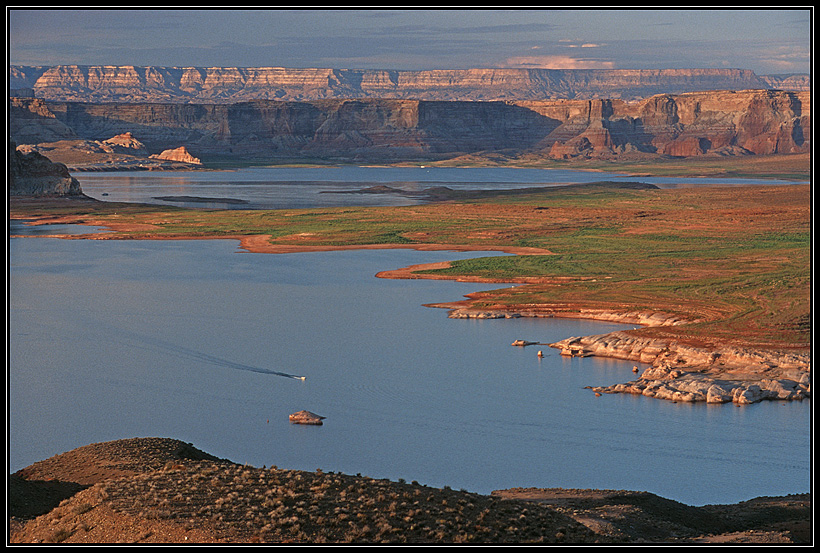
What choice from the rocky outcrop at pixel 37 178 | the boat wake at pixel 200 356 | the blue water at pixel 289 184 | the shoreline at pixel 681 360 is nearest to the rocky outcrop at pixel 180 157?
the blue water at pixel 289 184

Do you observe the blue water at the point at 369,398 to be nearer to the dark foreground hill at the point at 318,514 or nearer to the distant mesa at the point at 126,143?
the dark foreground hill at the point at 318,514

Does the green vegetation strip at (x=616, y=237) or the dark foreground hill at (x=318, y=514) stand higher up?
the dark foreground hill at (x=318, y=514)

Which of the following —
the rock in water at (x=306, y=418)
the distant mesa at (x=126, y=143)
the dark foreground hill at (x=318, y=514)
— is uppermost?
the dark foreground hill at (x=318, y=514)

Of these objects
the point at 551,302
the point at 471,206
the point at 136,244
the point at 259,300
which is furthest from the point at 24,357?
the point at 471,206

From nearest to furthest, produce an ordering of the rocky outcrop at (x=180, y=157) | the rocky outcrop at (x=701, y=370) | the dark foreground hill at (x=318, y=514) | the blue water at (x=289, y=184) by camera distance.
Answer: the dark foreground hill at (x=318, y=514) < the rocky outcrop at (x=701, y=370) < the blue water at (x=289, y=184) < the rocky outcrop at (x=180, y=157)

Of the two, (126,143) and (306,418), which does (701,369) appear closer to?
(306,418)

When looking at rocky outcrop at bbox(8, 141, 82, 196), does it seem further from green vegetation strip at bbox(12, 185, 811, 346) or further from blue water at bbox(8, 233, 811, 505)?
blue water at bbox(8, 233, 811, 505)
